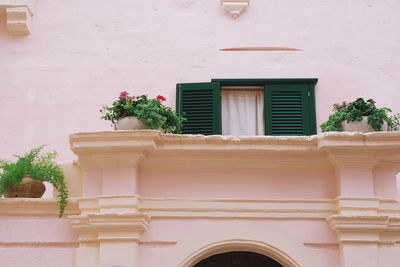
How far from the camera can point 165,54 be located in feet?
37.5

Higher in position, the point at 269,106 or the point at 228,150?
the point at 269,106

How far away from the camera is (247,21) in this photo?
455 inches

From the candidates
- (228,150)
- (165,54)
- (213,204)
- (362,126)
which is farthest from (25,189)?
(362,126)

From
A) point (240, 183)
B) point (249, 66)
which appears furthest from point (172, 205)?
point (249, 66)

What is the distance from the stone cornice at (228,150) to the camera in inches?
335

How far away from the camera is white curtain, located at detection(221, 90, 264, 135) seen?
11.3 m

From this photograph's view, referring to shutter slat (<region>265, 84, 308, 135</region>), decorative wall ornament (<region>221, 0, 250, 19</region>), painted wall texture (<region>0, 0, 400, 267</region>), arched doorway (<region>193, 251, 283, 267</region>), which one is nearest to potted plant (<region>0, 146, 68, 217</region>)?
painted wall texture (<region>0, 0, 400, 267</region>)

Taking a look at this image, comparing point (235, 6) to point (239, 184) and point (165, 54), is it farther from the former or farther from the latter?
point (239, 184)

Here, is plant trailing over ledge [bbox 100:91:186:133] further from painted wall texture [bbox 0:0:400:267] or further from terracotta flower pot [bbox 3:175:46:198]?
terracotta flower pot [bbox 3:175:46:198]

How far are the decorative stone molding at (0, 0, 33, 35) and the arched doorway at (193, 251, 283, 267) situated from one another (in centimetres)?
485

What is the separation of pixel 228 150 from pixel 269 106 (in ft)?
8.59

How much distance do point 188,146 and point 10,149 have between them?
3.55 meters

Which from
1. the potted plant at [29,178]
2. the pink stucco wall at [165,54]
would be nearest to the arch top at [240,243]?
the potted plant at [29,178]

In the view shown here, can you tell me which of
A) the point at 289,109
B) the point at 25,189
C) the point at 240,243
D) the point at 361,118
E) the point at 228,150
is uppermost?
the point at 289,109
